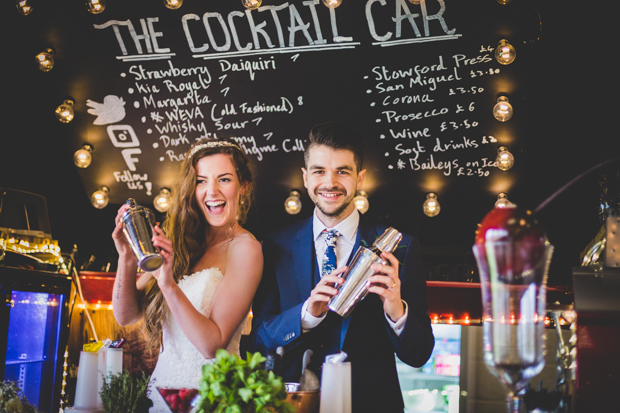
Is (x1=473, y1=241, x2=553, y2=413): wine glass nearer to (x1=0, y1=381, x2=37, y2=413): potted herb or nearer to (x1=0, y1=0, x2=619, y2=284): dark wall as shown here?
(x1=0, y1=381, x2=37, y2=413): potted herb

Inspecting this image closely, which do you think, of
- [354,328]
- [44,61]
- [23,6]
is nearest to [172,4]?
[23,6]

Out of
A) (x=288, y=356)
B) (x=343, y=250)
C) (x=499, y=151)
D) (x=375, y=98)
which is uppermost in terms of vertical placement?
(x=375, y=98)

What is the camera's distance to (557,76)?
273cm

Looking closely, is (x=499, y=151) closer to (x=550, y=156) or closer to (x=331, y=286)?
(x=550, y=156)

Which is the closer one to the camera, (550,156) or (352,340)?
(352,340)

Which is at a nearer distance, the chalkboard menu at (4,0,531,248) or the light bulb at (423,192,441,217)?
the chalkboard menu at (4,0,531,248)

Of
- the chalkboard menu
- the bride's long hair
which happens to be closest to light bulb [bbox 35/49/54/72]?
the chalkboard menu

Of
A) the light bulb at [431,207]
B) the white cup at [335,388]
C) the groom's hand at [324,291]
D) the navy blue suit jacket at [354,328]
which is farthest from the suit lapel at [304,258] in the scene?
the light bulb at [431,207]

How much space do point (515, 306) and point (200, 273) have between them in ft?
4.36

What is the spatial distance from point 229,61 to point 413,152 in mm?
1072

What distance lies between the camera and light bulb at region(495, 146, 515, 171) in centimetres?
279

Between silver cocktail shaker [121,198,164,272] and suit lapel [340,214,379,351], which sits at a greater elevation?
suit lapel [340,214,379,351]

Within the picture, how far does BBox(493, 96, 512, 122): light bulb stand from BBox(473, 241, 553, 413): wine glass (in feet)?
6.03

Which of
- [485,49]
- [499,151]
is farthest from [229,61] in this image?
[499,151]
